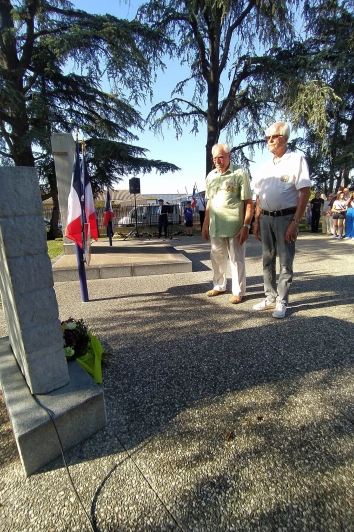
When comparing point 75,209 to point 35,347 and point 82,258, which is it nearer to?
point 82,258

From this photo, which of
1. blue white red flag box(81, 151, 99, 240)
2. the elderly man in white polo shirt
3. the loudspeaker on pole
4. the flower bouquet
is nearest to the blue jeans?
the elderly man in white polo shirt

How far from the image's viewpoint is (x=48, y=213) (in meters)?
20.8

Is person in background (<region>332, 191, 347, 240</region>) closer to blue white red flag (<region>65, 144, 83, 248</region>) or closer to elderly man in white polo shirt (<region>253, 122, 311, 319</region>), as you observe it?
elderly man in white polo shirt (<region>253, 122, 311, 319</region>)

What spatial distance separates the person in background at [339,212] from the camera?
35.5ft

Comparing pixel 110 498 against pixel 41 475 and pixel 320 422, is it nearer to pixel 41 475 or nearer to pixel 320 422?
pixel 41 475

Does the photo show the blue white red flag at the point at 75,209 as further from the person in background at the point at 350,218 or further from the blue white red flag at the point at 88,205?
the person in background at the point at 350,218

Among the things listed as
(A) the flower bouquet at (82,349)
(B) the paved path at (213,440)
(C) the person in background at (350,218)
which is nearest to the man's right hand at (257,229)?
(B) the paved path at (213,440)

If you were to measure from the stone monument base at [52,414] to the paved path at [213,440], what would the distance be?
7 cm

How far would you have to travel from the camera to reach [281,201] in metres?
3.13

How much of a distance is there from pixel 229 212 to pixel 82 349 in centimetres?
238

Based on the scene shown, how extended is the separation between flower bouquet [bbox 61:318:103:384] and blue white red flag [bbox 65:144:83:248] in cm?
180

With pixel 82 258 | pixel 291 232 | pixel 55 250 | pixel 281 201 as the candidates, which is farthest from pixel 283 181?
pixel 55 250

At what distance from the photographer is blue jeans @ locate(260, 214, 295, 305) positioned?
3186mm

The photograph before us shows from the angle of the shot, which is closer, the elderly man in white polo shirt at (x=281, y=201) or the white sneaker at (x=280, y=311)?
the elderly man in white polo shirt at (x=281, y=201)
